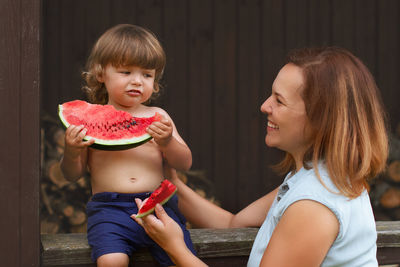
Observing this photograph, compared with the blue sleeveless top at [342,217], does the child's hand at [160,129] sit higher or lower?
higher

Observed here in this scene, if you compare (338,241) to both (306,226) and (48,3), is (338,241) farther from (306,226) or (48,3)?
(48,3)

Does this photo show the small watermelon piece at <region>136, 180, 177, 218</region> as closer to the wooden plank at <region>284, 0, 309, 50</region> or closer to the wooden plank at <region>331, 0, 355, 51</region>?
the wooden plank at <region>284, 0, 309, 50</region>

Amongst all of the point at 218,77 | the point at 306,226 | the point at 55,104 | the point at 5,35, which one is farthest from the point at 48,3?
the point at 306,226

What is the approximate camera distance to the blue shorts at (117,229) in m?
2.22

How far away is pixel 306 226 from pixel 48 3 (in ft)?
12.3

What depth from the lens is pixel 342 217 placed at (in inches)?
72.3

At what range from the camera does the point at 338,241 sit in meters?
1.88

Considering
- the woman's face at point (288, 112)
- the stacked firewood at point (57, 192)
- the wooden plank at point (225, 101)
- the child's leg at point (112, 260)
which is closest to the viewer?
the woman's face at point (288, 112)

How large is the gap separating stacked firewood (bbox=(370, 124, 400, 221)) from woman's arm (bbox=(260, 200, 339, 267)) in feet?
12.6

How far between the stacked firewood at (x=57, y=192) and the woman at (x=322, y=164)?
2.91 m

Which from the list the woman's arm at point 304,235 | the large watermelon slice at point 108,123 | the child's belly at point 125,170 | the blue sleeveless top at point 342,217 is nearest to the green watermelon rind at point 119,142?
the large watermelon slice at point 108,123

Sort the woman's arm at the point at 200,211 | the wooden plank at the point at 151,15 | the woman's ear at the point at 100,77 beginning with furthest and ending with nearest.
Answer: the wooden plank at the point at 151,15
the woman's arm at the point at 200,211
the woman's ear at the point at 100,77

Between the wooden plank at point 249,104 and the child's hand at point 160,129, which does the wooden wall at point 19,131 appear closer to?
the child's hand at point 160,129

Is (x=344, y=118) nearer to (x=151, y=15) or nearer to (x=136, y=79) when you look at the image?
(x=136, y=79)
